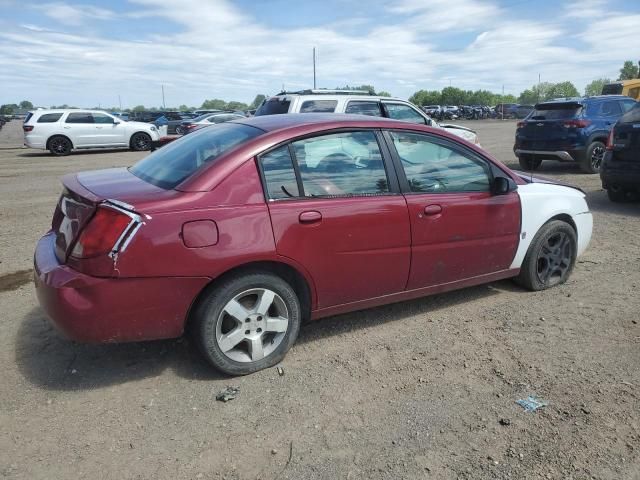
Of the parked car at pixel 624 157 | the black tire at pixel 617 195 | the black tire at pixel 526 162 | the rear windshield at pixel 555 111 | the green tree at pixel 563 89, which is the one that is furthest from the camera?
the green tree at pixel 563 89

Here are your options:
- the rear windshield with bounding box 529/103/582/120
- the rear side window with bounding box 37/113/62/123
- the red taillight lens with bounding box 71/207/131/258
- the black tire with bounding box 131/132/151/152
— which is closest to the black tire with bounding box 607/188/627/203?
the rear windshield with bounding box 529/103/582/120

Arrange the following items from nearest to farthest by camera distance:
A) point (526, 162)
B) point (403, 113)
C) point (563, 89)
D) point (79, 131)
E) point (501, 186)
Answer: point (501, 186)
point (403, 113)
point (526, 162)
point (79, 131)
point (563, 89)

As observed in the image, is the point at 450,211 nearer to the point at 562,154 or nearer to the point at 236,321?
the point at 236,321

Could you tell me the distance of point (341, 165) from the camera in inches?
142

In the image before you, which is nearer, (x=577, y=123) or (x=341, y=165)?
(x=341, y=165)

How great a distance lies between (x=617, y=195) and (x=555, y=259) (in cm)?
493

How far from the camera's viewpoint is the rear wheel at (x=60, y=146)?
18.7 meters

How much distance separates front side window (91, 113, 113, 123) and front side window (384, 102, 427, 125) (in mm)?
13759

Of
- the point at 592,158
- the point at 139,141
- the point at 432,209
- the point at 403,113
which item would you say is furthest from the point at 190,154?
the point at 139,141

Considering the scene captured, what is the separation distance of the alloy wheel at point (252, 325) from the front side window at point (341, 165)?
0.74m

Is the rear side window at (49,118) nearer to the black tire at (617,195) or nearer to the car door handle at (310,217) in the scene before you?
the black tire at (617,195)

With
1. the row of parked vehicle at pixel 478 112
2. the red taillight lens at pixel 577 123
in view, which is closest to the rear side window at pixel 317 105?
the red taillight lens at pixel 577 123

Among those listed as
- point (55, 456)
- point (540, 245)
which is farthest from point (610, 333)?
point (55, 456)

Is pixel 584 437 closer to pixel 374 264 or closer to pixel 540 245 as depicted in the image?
pixel 374 264
